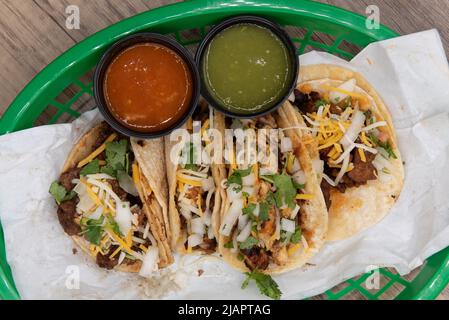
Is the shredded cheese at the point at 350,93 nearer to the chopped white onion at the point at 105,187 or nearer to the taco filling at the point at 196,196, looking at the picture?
the taco filling at the point at 196,196

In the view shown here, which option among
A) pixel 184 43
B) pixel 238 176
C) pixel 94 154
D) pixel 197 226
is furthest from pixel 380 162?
pixel 94 154

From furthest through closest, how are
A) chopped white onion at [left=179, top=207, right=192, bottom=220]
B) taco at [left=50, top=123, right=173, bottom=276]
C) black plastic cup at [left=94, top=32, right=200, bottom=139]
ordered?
1. chopped white onion at [left=179, top=207, right=192, bottom=220]
2. taco at [left=50, top=123, right=173, bottom=276]
3. black plastic cup at [left=94, top=32, right=200, bottom=139]

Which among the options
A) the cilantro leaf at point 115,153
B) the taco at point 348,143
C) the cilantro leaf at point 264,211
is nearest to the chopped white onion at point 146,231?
the cilantro leaf at point 115,153

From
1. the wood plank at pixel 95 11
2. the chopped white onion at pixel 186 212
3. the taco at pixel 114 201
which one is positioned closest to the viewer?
the taco at pixel 114 201

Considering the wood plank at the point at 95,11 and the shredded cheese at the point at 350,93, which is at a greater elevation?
the wood plank at the point at 95,11

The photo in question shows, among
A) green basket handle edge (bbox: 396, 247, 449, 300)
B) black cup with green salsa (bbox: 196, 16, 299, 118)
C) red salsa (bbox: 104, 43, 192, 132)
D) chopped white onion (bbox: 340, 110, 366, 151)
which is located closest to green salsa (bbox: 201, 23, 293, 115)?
black cup with green salsa (bbox: 196, 16, 299, 118)

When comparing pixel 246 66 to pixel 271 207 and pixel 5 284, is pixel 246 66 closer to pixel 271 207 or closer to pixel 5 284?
pixel 271 207

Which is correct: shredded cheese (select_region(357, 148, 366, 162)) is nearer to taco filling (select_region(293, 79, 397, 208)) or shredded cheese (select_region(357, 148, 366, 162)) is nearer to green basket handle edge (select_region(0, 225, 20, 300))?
taco filling (select_region(293, 79, 397, 208))
